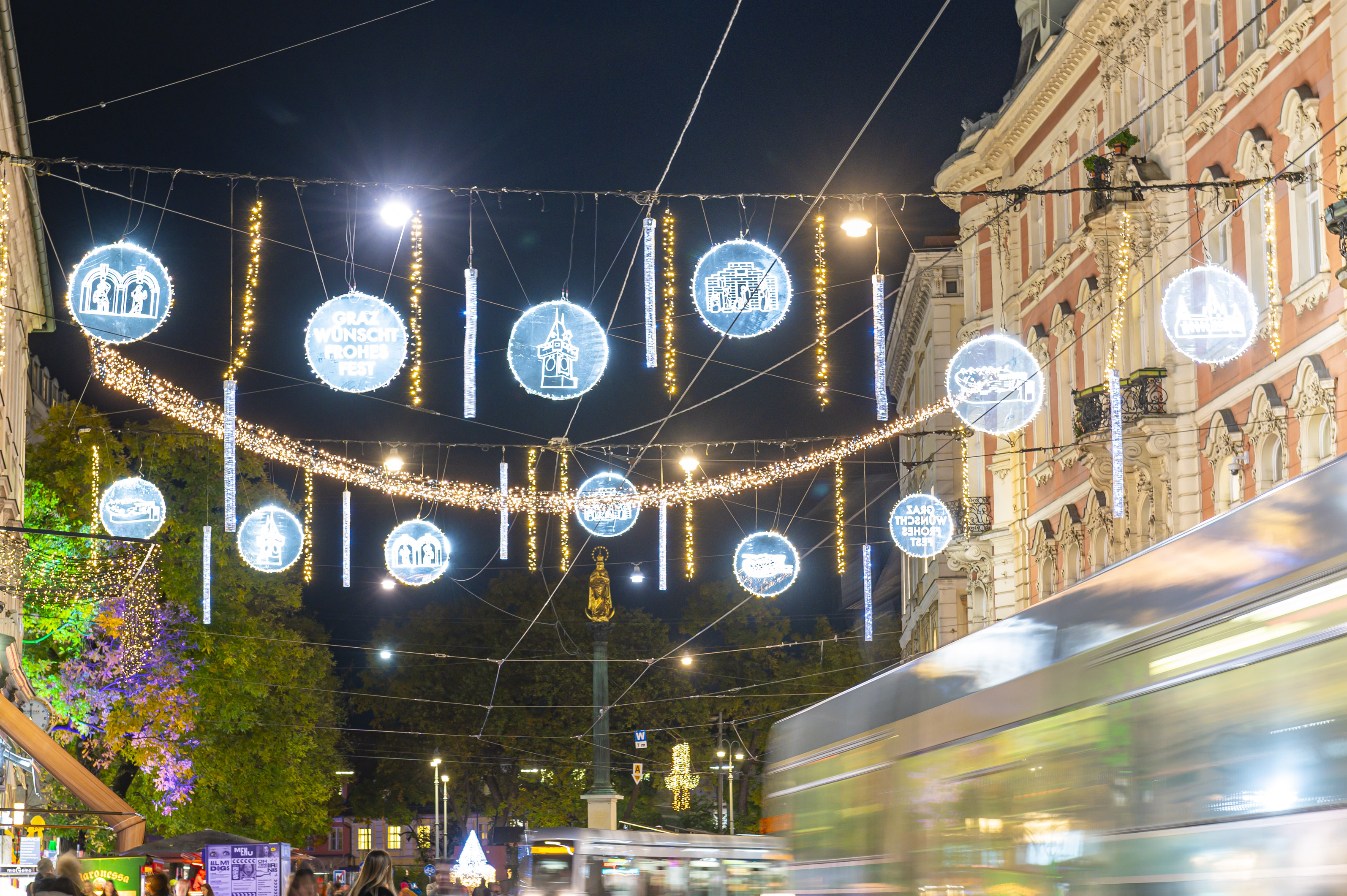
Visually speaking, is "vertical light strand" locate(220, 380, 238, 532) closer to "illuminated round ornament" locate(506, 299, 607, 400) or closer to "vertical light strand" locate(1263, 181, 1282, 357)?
"illuminated round ornament" locate(506, 299, 607, 400)

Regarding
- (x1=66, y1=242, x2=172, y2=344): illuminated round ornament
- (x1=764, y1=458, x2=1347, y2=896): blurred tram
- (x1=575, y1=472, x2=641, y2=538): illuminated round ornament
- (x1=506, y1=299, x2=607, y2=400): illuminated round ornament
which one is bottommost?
(x1=764, y1=458, x2=1347, y2=896): blurred tram

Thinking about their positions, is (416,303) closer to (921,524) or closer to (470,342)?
(470,342)

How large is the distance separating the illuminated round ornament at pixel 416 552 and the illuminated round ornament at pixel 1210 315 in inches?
415

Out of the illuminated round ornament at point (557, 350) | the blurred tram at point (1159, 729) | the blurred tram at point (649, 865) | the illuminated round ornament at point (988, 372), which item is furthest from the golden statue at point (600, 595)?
the blurred tram at point (1159, 729)

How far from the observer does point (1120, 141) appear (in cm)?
2547

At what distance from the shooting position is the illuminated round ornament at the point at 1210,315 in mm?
17219

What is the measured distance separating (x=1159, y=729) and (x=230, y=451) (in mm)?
14383

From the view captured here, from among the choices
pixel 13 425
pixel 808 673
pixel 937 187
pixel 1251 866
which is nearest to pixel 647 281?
pixel 1251 866

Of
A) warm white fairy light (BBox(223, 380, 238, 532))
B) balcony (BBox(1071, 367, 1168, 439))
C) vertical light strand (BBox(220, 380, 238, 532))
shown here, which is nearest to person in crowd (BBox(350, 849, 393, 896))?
warm white fairy light (BBox(223, 380, 238, 532))

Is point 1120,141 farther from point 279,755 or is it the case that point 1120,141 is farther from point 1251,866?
point 279,755

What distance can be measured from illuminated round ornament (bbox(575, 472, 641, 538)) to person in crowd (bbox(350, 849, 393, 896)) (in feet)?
49.0

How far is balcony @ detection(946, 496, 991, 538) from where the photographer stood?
3534 centimetres

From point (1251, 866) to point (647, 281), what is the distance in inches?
409

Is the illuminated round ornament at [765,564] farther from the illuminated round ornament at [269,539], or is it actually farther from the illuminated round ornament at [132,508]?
the illuminated round ornament at [132,508]
